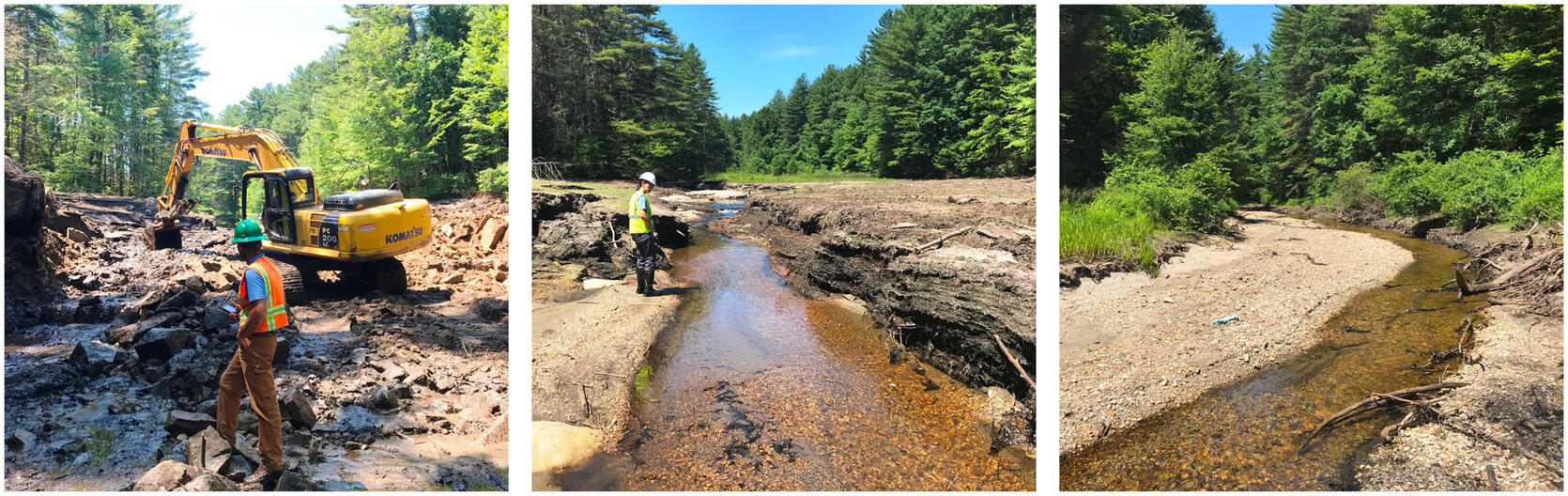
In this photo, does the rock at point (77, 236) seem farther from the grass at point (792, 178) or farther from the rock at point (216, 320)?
the grass at point (792, 178)

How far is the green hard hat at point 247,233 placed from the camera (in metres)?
2.39

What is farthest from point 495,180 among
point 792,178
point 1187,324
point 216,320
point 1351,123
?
point 1351,123

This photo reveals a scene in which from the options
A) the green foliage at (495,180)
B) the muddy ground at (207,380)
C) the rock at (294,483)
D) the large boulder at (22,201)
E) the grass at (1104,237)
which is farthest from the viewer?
the green foliage at (495,180)

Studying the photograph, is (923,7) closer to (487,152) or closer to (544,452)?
(487,152)

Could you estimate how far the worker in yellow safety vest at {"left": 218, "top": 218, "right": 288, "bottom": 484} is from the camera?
237 centimetres

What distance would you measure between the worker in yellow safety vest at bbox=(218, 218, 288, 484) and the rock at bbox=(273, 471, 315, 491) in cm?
22

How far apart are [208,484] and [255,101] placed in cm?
1804

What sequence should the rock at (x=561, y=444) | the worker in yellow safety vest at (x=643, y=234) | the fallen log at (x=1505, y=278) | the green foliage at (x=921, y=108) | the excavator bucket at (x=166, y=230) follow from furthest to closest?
the excavator bucket at (x=166, y=230)
the green foliage at (x=921, y=108)
the fallen log at (x=1505, y=278)
the worker in yellow safety vest at (x=643, y=234)
the rock at (x=561, y=444)

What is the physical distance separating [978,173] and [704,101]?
5.50 meters

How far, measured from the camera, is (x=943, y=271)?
14.2 ft

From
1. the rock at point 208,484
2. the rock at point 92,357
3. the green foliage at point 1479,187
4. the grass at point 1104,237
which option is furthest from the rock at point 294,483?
the green foliage at point 1479,187

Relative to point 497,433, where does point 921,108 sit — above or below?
above

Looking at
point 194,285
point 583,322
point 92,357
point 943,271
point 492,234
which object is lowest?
point 92,357

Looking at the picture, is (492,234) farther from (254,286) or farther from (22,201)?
(254,286)
